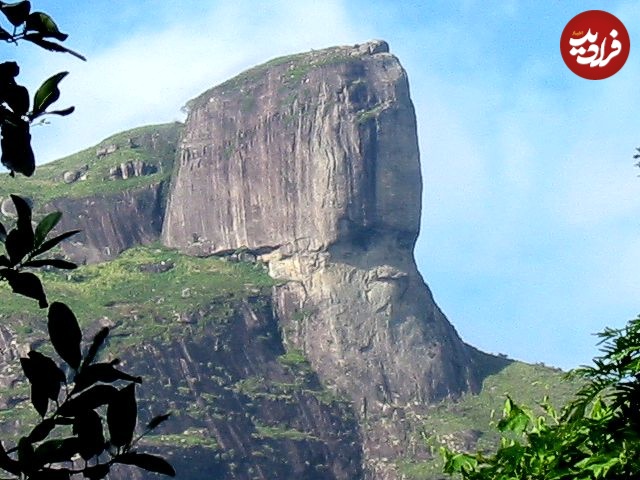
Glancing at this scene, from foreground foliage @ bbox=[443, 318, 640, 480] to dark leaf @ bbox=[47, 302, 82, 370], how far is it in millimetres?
2206

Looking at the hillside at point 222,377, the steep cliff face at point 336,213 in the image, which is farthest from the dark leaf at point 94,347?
the steep cliff face at point 336,213

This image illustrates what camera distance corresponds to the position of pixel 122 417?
80.1 inches

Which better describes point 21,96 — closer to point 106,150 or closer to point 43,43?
point 43,43

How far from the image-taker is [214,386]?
3285 inches

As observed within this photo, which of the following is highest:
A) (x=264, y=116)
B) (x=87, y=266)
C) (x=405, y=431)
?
(x=264, y=116)

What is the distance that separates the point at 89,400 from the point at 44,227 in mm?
305

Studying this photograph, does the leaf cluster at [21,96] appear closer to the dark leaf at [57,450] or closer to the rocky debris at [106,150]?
the dark leaf at [57,450]

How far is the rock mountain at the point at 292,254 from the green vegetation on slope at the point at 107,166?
0.17 meters

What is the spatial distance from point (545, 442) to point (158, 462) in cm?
231

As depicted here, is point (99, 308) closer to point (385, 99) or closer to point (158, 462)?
point (385, 99)

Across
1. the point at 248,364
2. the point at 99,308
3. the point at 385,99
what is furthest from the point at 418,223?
the point at 99,308

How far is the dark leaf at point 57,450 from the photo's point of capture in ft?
6.47

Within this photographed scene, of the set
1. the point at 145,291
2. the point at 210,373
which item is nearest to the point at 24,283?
the point at 210,373

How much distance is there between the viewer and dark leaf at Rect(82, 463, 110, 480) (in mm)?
2010
